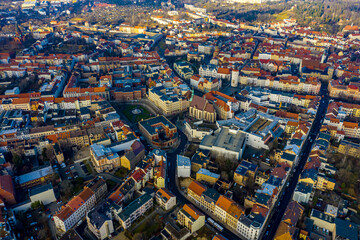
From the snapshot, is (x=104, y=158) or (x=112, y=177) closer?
(x=112, y=177)

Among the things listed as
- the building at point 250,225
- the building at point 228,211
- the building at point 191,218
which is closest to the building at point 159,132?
the building at point 191,218

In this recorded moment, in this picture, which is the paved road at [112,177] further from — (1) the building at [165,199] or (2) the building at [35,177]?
(2) the building at [35,177]

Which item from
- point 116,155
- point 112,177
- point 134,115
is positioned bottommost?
point 112,177

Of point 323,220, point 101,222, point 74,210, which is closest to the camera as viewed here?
point 101,222

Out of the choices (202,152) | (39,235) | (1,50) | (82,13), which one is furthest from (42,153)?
(82,13)

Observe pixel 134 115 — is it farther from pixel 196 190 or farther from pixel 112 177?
pixel 196 190

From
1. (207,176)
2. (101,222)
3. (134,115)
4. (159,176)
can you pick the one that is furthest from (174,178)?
(134,115)

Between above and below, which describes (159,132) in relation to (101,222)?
below
